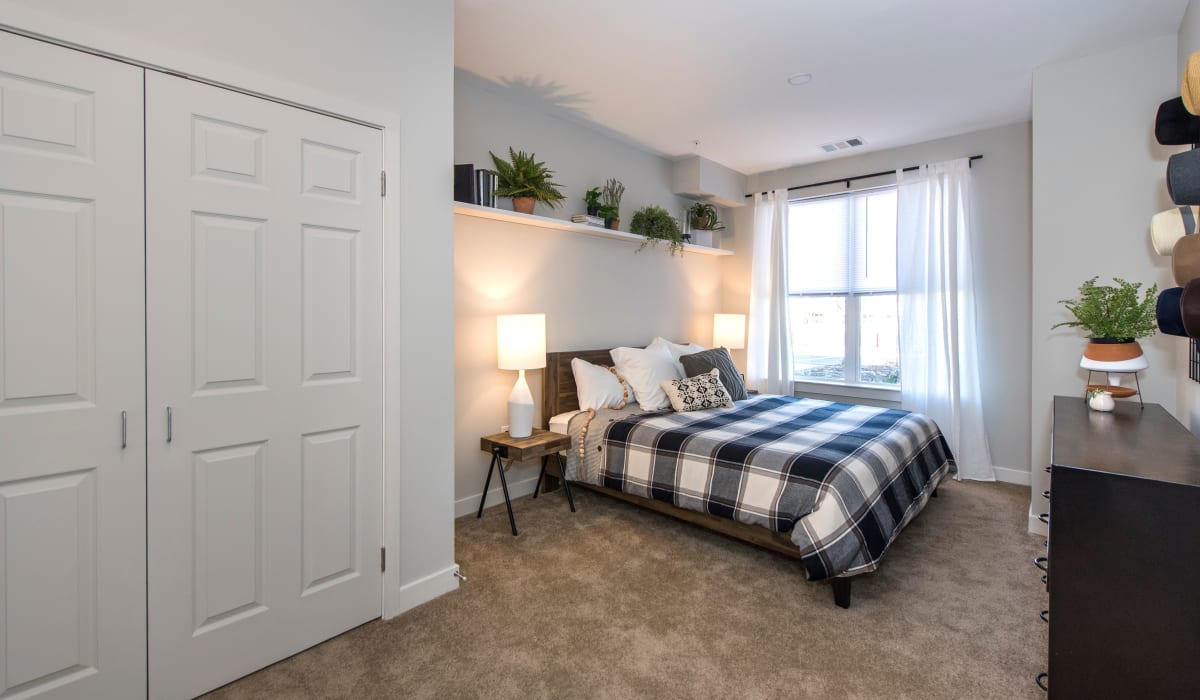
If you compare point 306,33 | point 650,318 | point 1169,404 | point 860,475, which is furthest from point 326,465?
point 1169,404

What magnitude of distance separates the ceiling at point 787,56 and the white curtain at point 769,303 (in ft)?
3.60

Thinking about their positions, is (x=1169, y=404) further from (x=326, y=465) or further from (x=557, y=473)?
(x=326, y=465)

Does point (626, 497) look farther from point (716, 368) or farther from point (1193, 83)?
point (1193, 83)

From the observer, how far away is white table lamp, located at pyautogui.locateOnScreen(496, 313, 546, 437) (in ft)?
10.9

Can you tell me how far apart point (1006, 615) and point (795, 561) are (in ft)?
2.84

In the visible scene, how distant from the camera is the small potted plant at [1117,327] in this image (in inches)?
94.4

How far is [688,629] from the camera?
7.16 feet

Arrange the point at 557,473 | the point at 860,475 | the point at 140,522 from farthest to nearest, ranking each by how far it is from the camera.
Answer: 1. the point at 557,473
2. the point at 860,475
3. the point at 140,522

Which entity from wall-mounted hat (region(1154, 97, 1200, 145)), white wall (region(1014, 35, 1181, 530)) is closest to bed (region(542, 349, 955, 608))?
white wall (region(1014, 35, 1181, 530))

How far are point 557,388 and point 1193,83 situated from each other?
3207 millimetres

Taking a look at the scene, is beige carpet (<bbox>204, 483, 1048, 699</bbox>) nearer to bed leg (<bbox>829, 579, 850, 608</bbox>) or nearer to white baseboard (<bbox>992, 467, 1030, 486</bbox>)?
bed leg (<bbox>829, 579, 850, 608</bbox>)

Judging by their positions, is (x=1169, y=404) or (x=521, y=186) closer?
(x=1169, y=404)

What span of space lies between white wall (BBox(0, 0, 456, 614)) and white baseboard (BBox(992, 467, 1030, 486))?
4.12 metres

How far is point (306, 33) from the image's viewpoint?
1.94 metres
